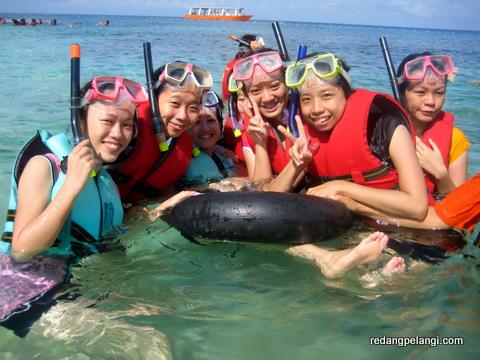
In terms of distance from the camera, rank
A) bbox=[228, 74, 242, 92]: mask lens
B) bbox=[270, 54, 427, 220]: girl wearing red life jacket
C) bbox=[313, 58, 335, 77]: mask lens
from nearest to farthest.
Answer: bbox=[270, 54, 427, 220]: girl wearing red life jacket < bbox=[313, 58, 335, 77]: mask lens < bbox=[228, 74, 242, 92]: mask lens

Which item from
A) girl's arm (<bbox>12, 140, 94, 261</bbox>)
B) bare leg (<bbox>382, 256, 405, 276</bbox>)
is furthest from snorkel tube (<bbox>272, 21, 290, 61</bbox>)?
girl's arm (<bbox>12, 140, 94, 261</bbox>)

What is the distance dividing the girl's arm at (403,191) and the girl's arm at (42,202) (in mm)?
2165

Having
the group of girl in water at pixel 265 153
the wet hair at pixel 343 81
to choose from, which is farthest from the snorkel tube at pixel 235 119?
the wet hair at pixel 343 81

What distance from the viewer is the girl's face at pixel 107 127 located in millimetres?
3480

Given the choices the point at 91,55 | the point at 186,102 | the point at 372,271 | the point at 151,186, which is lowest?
the point at 372,271

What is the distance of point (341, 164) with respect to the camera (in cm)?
424

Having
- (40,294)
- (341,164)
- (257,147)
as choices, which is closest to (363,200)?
(341,164)

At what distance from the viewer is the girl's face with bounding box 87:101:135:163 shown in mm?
3480

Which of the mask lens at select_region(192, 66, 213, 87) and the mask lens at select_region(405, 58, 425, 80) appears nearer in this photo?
the mask lens at select_region(192, 66, 213, 87)

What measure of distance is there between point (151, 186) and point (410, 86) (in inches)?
110

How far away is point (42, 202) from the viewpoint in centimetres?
309

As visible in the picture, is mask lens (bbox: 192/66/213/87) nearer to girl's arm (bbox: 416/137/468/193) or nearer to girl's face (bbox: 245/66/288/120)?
girl's face (bbox: 245/66/288/120)

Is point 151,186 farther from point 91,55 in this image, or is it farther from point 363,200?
point 91,55

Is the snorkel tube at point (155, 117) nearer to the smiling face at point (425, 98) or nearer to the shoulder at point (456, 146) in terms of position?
the smiling face at point (425, 98)
